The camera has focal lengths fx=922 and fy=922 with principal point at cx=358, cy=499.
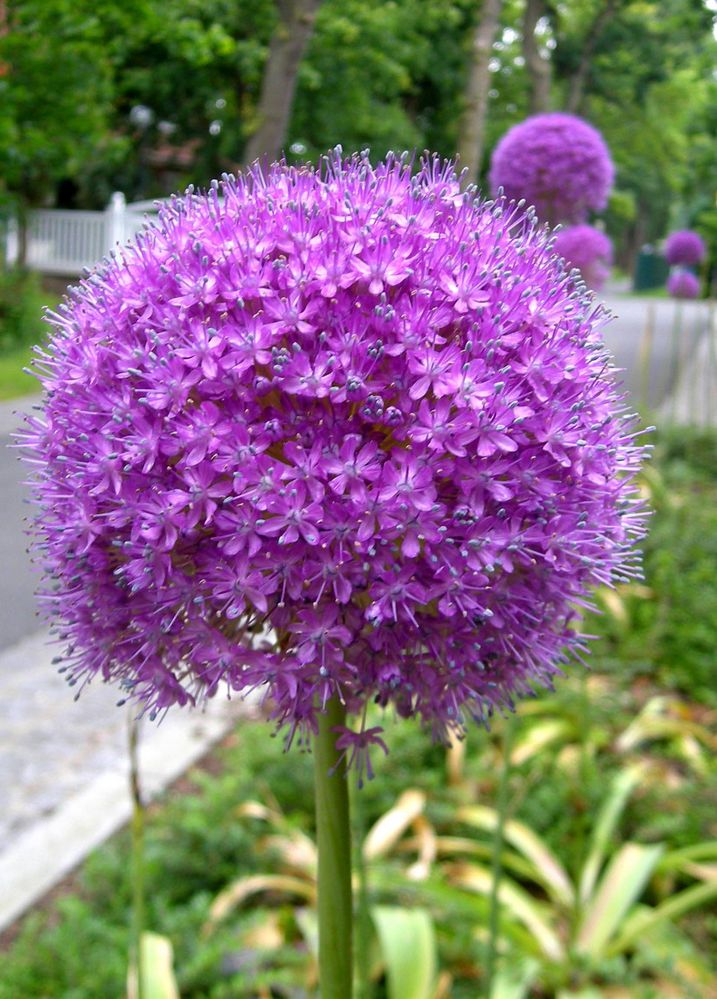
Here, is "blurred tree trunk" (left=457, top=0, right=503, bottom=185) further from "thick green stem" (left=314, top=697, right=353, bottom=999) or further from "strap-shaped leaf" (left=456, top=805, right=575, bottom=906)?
"thick green stem" (left=314, top=697, right=353, bottom=999)

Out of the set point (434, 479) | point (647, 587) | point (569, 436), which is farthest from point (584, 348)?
point (647, 587)

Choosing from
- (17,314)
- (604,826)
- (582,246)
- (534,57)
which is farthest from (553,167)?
(17,314)

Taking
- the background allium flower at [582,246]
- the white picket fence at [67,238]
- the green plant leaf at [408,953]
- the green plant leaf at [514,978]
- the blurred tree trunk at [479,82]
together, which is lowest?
the green plant leaf at [514,978]

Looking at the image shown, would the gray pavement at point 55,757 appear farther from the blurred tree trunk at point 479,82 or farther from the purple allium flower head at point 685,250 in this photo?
the purple allium flower head at point 685,250

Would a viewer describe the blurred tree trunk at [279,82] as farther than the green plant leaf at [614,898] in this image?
Yes

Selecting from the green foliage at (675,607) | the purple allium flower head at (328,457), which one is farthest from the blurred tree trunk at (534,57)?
the purple allium flower head at (328,457)

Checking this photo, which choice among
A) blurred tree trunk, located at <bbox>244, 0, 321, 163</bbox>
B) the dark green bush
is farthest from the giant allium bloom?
the dark green bush
